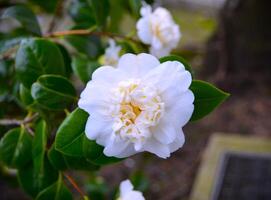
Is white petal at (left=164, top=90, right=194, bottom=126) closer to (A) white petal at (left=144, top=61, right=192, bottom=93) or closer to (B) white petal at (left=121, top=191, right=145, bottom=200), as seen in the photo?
(A) white petal at (left=144, top=61, right=192, bottom=93)

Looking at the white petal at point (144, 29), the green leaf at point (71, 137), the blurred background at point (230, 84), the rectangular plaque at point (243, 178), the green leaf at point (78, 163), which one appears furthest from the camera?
the blurred background at point (230, 84)

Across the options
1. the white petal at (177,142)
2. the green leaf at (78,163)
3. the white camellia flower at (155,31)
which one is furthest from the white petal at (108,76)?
the white camellia flower at (155,31)

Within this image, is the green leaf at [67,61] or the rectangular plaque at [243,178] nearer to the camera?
the green leaf at [67,61]

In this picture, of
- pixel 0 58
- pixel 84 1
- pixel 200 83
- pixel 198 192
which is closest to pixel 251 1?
pixel 198 192

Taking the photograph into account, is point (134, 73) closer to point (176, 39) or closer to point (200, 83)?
point (200, 83)

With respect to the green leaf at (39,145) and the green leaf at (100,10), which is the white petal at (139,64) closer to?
the green leaf at (39,145)

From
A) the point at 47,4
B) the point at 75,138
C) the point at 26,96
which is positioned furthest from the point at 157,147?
the point at 47,4

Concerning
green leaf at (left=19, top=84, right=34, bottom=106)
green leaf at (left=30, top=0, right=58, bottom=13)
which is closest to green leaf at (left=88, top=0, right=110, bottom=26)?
green leaf at (left=19, top=84, right=34, bottom=106)
